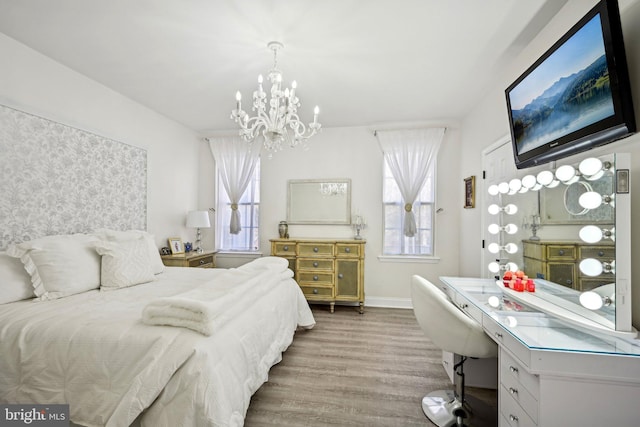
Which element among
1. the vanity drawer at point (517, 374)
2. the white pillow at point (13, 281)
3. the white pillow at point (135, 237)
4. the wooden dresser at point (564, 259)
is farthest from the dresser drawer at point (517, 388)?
the white pillow at point (13, 281)

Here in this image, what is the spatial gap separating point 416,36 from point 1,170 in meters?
3.38

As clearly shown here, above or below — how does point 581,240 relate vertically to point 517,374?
above

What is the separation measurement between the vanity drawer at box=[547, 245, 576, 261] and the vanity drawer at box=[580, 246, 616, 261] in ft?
0.28

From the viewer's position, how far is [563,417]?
47.1 inches

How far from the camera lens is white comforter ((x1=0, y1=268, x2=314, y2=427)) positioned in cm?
134

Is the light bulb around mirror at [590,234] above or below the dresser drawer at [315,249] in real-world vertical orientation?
above

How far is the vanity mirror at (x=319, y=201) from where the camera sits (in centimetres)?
437

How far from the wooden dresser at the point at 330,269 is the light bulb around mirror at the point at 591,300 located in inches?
103

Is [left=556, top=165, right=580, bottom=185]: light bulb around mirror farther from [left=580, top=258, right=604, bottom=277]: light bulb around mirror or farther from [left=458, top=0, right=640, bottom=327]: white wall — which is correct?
[left=580, top=258, right=604, bottom=277]: light bulb around mirror

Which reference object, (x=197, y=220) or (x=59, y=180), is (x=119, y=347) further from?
(x=197, y=220)

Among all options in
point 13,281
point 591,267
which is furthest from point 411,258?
point 13,281

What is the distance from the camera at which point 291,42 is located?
89.0 inches

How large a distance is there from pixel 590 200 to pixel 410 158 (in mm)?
2838

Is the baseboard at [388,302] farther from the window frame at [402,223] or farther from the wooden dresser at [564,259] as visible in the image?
the wooden dresser at [564,259]
